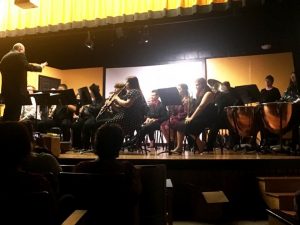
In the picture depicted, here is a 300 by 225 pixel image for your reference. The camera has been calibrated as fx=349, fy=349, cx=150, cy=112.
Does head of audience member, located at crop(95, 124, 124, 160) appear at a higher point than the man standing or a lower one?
lower

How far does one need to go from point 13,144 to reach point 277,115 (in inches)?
152

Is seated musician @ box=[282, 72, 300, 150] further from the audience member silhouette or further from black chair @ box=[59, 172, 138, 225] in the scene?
the audience member silhouette

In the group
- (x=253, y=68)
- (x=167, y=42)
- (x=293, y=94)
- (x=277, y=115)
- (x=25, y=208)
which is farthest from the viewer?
(x=167, y=42)

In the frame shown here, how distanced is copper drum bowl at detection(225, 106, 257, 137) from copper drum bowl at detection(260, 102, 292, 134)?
186mm

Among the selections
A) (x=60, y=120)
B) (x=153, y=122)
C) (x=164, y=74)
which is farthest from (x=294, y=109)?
(x=164, y=74)

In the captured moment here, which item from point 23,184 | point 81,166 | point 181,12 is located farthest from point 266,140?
point 23,184

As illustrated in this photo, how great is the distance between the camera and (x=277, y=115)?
15.6ft

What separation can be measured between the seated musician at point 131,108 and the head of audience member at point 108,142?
2.88 metres

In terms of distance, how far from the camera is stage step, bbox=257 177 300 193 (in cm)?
372

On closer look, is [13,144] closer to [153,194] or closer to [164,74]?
[153,194]

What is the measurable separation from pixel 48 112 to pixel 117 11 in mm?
3139

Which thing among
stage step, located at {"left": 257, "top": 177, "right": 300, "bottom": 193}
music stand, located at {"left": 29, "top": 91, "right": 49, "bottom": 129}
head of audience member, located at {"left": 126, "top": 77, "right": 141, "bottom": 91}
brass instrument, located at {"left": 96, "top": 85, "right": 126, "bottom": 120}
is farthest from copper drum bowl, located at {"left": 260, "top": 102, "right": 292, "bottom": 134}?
music stand, located at {"left": 29, "top": 91, "right": 49, "bottom": 129}

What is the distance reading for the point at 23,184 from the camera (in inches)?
66.3

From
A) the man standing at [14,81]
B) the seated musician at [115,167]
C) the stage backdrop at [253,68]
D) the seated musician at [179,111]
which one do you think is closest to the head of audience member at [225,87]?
the seated musician at [179,111]
